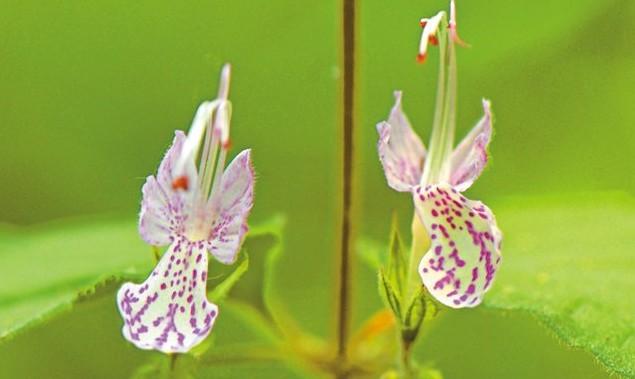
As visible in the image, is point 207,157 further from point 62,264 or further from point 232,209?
point 62,264

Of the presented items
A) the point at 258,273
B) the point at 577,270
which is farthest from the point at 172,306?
the point at 577,270

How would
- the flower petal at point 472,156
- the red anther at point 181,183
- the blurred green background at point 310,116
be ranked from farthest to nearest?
the blurred green background at point 310,116 → the flower petal at point 472,156 → the red anther at point 181,183

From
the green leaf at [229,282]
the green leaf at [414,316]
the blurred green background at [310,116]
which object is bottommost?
the blurred green background at [310,116]

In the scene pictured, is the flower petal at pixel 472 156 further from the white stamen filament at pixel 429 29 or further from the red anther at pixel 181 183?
the red anther at pixel 181 183

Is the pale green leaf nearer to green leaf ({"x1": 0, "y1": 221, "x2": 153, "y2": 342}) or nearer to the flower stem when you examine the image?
green leaf ({"x1": 0, "y1": 221, "x2": 153, "y2": 342})

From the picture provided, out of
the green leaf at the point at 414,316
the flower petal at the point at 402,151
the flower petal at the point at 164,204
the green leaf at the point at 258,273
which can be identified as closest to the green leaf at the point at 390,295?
the green leaf at the point at 414,316

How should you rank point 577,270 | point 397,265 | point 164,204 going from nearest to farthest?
point 164,204
point 397,265
point 577,270

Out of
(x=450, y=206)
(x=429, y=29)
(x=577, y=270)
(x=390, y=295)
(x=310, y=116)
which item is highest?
(x=429, y=29)
